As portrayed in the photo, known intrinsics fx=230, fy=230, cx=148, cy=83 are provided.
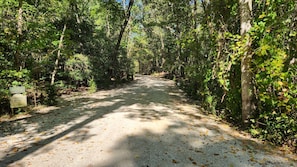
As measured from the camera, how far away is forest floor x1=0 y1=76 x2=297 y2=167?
171 inches

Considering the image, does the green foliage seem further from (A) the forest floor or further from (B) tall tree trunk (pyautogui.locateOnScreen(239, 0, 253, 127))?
(B) tall tree trunk (pyautogui.locateOnScreen(239, 0, 253, 127))

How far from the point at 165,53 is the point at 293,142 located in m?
33.8

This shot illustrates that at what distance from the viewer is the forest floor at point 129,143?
4.35 m

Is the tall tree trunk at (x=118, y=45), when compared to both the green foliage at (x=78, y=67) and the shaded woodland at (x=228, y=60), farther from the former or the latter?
the green foliage at (x=78, y=67)

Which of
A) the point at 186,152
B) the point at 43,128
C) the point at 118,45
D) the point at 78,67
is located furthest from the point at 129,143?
the point at 118,45

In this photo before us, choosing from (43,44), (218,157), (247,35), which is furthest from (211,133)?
(43,44)

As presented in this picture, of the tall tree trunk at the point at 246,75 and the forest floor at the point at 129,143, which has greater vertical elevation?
the tall tree trunk at the point at 246,75

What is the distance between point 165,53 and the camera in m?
38.6

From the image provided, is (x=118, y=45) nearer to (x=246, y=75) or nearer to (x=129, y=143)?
(x=246, y=75)

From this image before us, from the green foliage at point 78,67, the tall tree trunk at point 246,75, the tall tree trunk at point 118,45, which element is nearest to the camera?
the tall tree trunk at point 246,75

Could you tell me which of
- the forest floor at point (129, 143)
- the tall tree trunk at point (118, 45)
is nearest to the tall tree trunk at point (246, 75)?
the forest floor at point (129, 143)

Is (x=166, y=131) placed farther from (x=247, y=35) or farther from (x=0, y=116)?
(x=0, y=116)

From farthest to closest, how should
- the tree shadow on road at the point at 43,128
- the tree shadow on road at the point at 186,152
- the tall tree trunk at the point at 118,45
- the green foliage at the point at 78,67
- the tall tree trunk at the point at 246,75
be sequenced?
1. the tall tree trunk at the point at 118,45
2. the green foliage at the point at 78,67
3. the tall tree trunk at the point at 246,75
4. the tree shadow on road at the point at 43,128
5. the tree shadow on road at the point at 186,152

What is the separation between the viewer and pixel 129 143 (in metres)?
5.18
